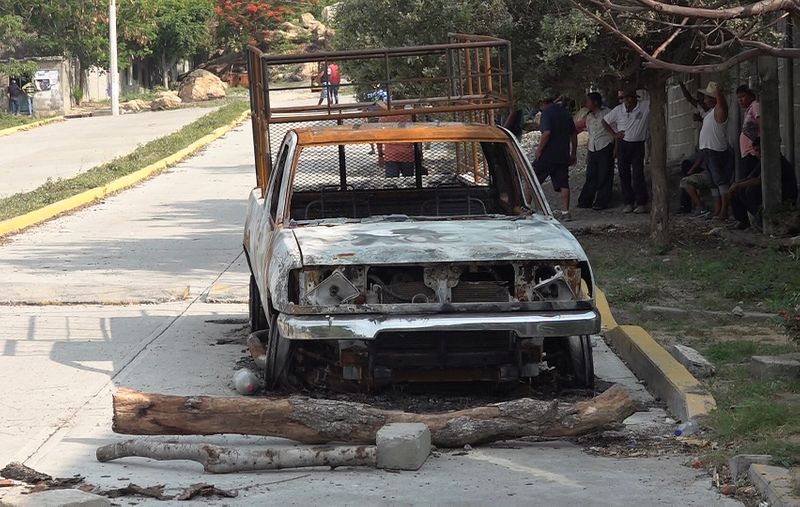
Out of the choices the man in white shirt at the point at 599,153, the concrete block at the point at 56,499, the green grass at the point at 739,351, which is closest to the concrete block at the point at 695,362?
the green grass at the point at 739,351

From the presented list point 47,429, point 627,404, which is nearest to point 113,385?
point 47,429

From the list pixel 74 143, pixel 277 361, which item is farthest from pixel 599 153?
pixel 74 143

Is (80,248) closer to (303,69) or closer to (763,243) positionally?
(763,243)

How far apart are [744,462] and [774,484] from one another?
17.1 inches

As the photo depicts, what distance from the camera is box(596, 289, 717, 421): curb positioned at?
7.28 meters

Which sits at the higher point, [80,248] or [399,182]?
[399,182]

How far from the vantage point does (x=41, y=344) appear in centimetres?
993

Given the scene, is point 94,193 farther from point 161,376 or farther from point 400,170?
point 161,376

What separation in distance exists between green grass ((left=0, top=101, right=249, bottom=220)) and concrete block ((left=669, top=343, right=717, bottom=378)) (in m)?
12.3

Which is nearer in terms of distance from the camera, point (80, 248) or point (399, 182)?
point (399, 182)

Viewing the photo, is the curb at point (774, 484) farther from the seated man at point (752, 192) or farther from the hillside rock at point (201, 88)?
the hillside rock at point (201, 88)

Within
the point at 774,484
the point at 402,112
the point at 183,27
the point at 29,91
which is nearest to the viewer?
the point at 774,484

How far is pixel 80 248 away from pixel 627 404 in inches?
412

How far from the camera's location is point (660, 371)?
8.12 metres
